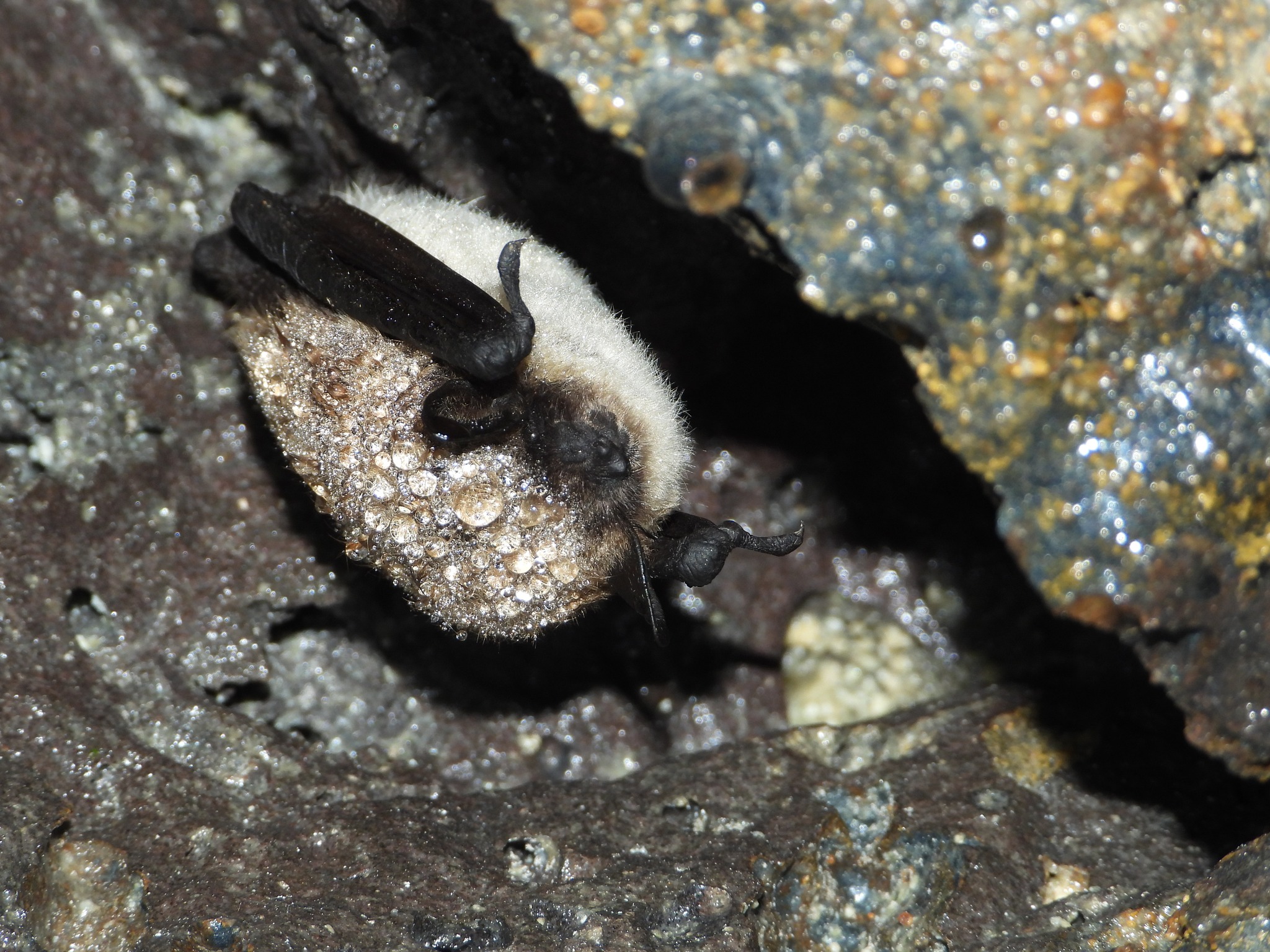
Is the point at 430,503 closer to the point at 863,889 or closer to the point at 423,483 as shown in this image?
the point at 423,483

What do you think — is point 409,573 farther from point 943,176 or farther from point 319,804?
point 943,176

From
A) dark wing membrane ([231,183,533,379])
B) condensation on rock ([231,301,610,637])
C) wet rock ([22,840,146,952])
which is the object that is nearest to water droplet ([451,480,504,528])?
condensation on rock ([231,301,610,637])

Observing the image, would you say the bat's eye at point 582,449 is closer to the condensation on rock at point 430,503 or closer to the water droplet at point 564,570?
the condensation on rock at point 430,503

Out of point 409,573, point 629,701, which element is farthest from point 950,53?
point 629,701

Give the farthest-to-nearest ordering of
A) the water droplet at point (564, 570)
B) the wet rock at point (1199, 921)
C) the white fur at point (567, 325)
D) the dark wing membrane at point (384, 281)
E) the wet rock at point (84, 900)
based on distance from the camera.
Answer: the white fur at point (567, 325) < the water droplet at point (564, 570) < the dark wing membrane at point (384, 281) < the wet rock at point (84, 900) < the wet rock at point (1199, 921)

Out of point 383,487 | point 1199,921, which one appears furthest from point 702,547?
point 1199,921

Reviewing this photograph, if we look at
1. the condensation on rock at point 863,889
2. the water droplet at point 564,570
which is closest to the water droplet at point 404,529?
the water droplet at point 564,570

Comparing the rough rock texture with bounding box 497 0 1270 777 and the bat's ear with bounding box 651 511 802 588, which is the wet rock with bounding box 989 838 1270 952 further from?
the bat's ear with bounding box 651 511 802 588
